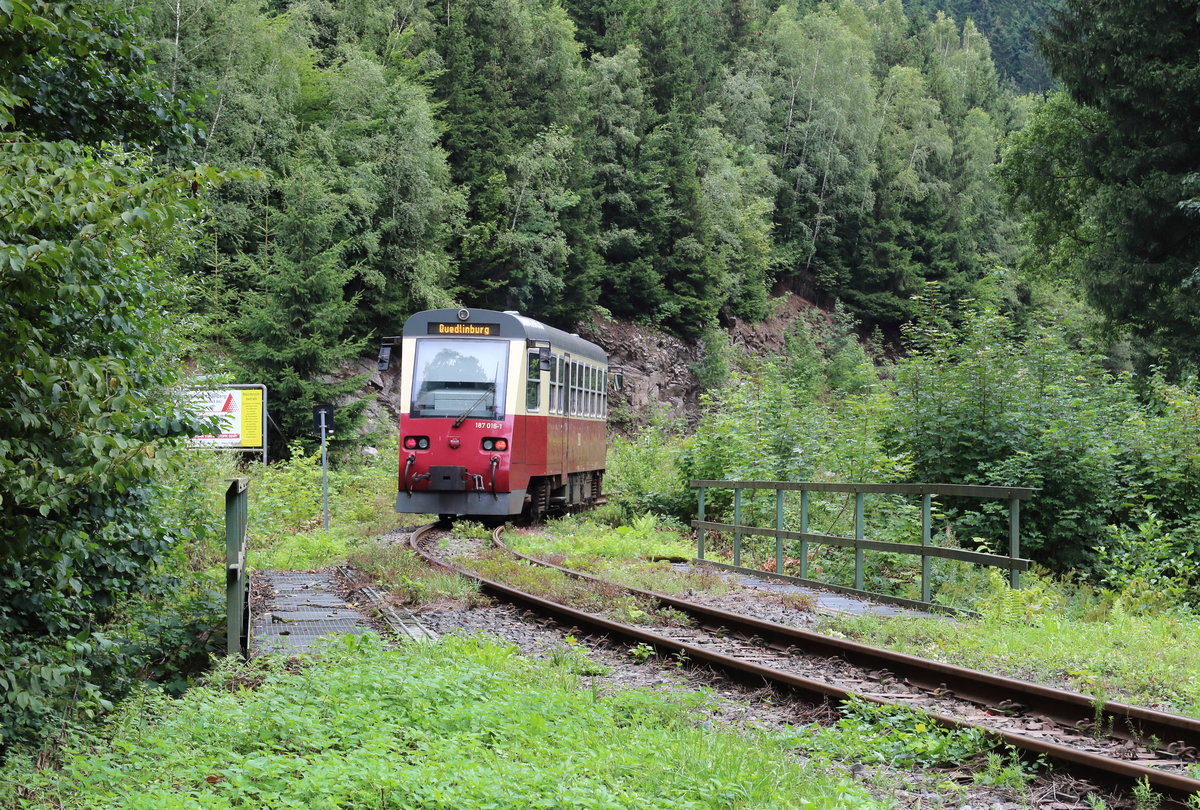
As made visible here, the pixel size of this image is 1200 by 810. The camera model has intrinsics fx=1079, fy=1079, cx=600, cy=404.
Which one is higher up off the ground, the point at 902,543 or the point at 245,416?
the point at 245,416

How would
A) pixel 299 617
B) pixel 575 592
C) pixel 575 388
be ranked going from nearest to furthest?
pixel 299 617 → pixel 575 592 → pixel 575 388

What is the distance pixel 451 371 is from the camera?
57.8 feet

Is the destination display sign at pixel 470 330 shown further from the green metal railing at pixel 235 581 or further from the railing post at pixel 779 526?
the green metal railing at pixel 235 581

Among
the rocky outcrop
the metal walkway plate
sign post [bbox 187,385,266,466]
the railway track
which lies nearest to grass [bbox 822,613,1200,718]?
the railway track

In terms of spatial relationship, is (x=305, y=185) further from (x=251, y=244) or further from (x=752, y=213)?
(x=752, y=213)

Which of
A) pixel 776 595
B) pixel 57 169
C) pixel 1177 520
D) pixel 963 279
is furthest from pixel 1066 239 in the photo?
pixel 963 279

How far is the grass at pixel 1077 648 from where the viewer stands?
23.2ft

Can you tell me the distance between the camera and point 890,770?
18.9 feet

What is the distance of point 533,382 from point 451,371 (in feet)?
4.61

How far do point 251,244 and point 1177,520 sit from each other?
1192 inches

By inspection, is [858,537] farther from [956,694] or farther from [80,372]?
[80,372]

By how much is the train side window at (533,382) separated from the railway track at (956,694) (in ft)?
24.9

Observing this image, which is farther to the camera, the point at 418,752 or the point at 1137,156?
the point at 1137,156

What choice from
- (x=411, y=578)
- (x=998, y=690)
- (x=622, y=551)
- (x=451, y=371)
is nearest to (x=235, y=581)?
(x=411, y=578)
